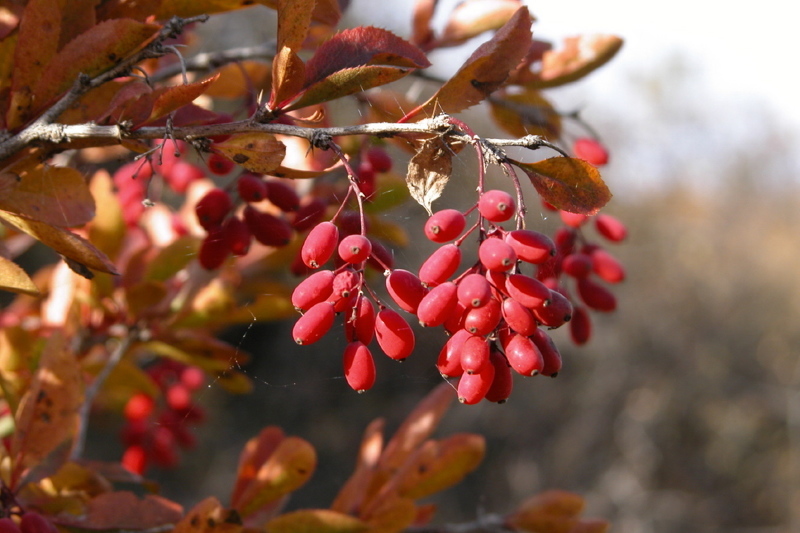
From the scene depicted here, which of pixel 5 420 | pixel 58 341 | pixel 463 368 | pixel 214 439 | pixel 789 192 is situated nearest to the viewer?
pixel 463 368

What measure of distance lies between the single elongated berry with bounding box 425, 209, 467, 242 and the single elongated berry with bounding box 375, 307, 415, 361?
8 cm

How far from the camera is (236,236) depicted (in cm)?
82

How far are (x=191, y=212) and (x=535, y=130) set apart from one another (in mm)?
802

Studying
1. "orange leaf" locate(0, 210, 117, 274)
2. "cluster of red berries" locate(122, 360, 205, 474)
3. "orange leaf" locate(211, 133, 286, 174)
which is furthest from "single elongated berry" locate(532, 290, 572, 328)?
"cluster of red berries" locate(122, 360, 205, 474)

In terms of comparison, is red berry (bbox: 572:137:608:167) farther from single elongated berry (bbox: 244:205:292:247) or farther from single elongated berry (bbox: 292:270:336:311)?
single elongated berry (bbox: 292:270:336:311)

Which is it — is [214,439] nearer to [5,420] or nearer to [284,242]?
[5,420]

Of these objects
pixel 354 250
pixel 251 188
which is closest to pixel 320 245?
pixel 354 250

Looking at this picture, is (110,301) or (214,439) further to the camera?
(214,439)

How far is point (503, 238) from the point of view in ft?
1.76

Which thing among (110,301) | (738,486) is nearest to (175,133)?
(110,301)

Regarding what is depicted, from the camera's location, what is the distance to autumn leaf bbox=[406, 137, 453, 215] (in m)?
0.54

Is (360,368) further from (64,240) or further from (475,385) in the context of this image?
(64,240)

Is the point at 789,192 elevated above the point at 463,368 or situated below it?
below

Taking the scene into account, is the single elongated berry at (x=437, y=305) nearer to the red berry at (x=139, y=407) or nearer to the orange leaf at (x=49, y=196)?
the orange leaf at (x=49, y=196)
